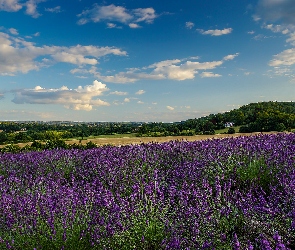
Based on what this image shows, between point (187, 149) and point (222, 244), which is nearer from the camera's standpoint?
point (222, 244)

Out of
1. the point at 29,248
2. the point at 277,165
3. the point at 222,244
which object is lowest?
the point at 29,248

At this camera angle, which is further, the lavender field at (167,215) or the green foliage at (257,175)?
the green foliage at (257,175)

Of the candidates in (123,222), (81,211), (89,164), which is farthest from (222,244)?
(89,164)

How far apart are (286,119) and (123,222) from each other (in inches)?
1159

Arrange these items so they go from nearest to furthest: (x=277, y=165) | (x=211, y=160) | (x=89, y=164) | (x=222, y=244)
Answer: (x=222, y=244), (x=277, y=165), (x=211, y=160), (x=89, y=164)

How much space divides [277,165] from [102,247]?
3.23 meters

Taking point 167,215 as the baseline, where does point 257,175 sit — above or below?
above

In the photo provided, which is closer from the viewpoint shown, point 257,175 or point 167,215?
point 167,215

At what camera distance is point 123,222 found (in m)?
2.89

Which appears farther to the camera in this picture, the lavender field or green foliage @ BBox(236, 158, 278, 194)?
green foliage @ BBox(236, 158, 278, 194)

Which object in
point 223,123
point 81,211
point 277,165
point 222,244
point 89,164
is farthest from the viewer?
point 223,123

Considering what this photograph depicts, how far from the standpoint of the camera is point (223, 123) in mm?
Result: 36250

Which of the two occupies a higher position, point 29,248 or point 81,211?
point 81,211

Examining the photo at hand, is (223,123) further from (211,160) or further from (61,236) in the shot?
(61,236)
